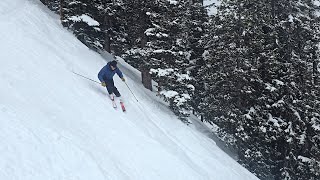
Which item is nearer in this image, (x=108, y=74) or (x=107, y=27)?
(x=108, y=74)

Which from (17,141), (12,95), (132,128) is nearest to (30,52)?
(12,95)

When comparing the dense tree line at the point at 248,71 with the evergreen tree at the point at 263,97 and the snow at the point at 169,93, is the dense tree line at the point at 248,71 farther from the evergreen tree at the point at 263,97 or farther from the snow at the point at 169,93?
the snow at the point at 169,93

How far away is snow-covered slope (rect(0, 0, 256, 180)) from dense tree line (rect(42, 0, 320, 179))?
3.20m

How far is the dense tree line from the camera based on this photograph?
75.1ft

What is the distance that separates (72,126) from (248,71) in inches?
551

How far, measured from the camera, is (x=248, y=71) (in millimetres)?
23875

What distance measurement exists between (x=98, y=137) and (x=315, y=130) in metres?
15.6

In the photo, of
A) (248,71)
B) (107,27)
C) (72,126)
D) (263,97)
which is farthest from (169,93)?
(107,27)

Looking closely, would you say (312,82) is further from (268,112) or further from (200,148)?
(200,148)

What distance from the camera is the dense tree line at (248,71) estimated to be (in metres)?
22.9

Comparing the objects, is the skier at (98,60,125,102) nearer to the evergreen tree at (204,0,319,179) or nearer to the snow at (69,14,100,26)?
the snow at (69,14,100,26)

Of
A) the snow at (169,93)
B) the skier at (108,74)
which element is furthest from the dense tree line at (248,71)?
the skier at (108,74)

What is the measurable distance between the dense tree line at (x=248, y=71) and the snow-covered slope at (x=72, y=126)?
10.5 ft

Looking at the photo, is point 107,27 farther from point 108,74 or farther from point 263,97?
point 108,74
